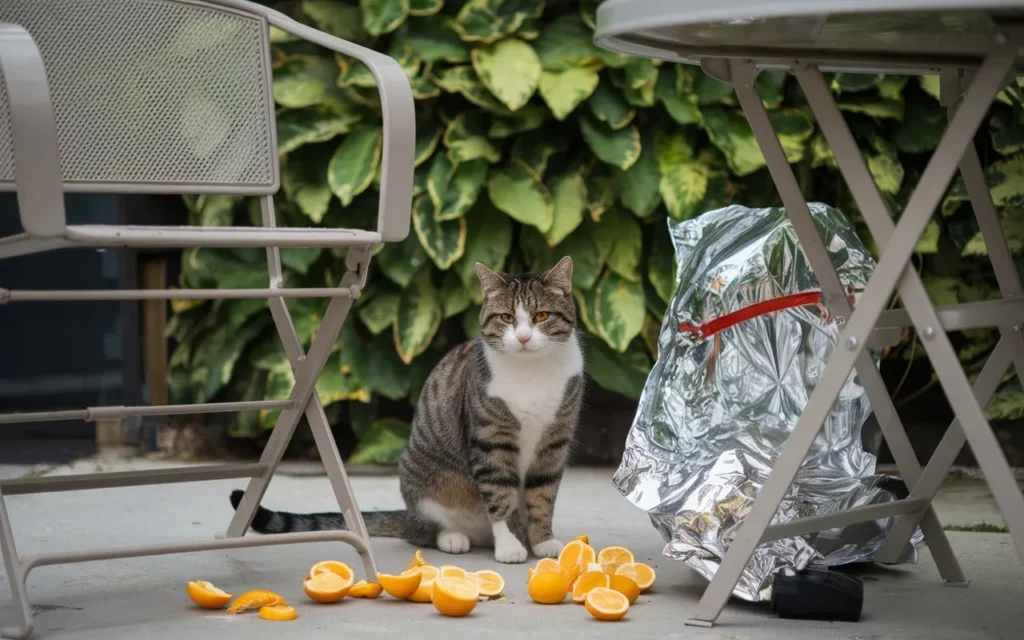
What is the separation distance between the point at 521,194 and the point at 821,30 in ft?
5.91

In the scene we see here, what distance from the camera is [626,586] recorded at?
2033mm

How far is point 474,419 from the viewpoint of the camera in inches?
98.7

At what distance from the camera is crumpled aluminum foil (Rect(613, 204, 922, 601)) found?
2221mm

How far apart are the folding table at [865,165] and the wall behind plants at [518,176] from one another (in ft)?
4.15

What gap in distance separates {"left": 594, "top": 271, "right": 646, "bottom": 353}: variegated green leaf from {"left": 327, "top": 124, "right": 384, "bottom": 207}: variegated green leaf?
0.75 m

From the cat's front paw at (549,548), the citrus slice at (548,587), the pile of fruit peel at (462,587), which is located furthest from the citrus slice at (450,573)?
the cat's front paw at (549,548)

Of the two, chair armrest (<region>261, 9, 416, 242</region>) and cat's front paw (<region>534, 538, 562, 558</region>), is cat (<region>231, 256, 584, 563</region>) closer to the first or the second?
cat's front paw (<region>534, 538, 562, 558</region>)

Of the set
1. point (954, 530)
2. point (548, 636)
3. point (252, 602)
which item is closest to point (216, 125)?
point (252, 602)

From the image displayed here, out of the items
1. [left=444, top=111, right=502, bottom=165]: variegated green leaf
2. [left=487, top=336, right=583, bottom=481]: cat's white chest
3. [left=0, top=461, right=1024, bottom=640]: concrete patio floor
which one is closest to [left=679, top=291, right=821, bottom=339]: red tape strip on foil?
[left=487, top=336, right=583, bottom=481]: cat's white chest

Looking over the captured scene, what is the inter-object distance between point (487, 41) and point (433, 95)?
0.22m

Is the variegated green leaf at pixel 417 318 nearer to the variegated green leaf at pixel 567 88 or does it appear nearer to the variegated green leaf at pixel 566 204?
the variegated green leaf at pixel 566 204

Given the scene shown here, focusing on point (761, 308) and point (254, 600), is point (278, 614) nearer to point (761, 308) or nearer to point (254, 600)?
point (254, 600)

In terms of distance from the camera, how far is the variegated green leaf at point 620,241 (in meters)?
3.47

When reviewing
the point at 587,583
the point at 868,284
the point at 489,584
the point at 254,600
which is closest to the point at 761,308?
the point at 868,284
